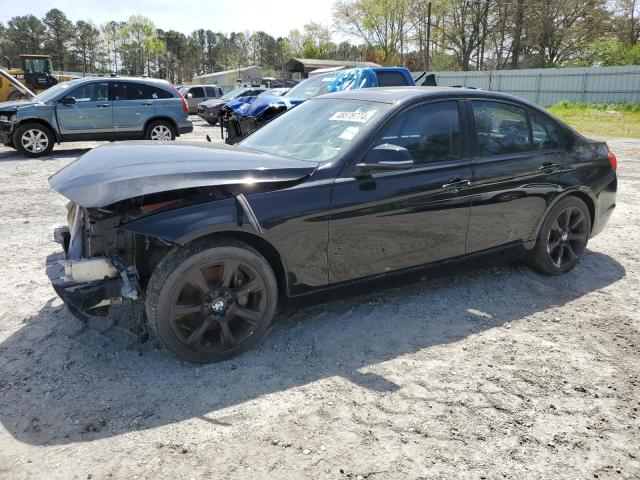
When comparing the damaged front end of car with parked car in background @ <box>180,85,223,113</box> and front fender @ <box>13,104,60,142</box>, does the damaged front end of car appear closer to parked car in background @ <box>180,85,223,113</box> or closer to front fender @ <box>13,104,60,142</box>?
front fender @ <box>13,104,60,142</box>

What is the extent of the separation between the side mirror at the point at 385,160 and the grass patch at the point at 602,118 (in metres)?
16.6

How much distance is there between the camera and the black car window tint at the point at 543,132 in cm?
434

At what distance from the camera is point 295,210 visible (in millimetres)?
3094

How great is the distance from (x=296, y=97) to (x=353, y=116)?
7.55 metres

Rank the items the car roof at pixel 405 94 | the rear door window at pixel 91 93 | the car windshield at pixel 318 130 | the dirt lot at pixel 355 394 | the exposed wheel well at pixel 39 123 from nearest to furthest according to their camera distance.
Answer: the dirt lot at pixel 355 394 → the car windshield at pixel 318 130 → the car roof at pixel 405 94 → the exposed wheel well at pixel 39 123 → the rear door window at pixel 91 93

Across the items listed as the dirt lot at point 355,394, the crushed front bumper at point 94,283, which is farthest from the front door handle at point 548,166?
the crushed front bumper at point 94,283

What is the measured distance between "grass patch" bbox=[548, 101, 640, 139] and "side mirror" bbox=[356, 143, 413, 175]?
16593mm

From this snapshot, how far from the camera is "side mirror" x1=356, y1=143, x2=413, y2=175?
127 inches

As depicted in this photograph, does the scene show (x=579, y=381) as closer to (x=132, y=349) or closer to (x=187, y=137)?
(x=132, y=349)

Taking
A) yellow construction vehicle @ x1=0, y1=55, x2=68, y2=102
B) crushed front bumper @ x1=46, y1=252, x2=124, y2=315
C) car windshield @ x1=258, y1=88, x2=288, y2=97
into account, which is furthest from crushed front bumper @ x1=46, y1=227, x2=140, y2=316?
→ yellow construction vehicle @ x1=0, y1=55, x2=68, y2=102

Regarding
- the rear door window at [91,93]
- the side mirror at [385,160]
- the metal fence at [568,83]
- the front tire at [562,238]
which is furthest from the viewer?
the metal fence at [568,83]

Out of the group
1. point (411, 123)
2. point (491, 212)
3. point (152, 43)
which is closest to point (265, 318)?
point (411, 123)

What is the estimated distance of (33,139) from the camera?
1153 cm

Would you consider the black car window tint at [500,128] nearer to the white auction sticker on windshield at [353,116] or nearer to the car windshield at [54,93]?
the white auction sticker on windshield at [353,116]
